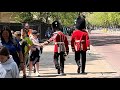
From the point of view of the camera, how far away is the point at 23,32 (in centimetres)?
943

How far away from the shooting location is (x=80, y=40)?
1016cm

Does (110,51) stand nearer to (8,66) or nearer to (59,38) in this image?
(59,38)

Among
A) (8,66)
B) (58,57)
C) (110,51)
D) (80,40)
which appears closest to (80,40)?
(80,40)

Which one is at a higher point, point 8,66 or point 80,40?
point 80,40

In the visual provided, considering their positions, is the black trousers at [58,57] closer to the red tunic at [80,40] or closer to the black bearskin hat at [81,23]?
the red tunic at [80,40]

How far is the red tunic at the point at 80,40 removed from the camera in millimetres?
10142

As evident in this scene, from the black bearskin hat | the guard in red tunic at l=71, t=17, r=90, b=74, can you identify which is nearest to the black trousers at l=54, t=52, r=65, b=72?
the guard in red tunic at l=71, t=17, r=90, b=74

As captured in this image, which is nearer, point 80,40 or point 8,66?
point 8,66

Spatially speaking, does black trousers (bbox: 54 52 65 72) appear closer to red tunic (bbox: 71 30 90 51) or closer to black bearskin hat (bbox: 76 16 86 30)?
red tunic (bbox: 71 30 90 51)

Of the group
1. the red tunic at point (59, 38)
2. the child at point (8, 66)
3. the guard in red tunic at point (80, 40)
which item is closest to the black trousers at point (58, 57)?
the red tunic at point (59, 38)

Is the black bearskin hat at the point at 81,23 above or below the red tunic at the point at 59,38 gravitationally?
above
